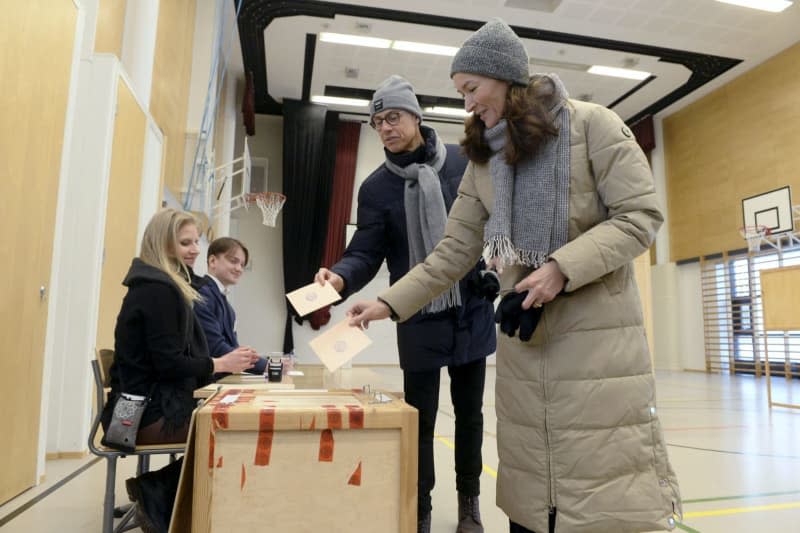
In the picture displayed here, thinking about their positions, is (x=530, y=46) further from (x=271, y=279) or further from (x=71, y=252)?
(x=71, y=252)

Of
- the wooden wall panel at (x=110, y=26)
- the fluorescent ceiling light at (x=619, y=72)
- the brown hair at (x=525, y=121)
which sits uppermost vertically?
the fluorescent ceiling light at (x=619, y=72)

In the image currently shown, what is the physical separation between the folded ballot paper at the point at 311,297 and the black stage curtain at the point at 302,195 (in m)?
8.45

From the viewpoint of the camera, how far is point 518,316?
111cm

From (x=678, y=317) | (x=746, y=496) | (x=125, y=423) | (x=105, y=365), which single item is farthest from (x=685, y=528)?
(x=678, y=317)

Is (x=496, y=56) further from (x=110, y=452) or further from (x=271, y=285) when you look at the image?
(x=271, y=285)

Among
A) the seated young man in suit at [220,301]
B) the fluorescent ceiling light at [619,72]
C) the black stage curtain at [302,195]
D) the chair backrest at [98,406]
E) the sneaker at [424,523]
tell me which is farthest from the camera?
the black stage curtain at [302,195]

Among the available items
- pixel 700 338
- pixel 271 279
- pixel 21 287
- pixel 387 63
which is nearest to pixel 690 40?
pixel 387 63

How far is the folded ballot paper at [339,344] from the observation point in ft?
3.89

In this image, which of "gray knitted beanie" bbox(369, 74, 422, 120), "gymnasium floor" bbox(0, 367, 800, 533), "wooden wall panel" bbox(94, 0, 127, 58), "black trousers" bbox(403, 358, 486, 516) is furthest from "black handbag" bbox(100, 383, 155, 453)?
"wooden wall panel" bbox(94, 0, 127, 58)

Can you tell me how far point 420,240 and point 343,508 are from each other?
0.92m

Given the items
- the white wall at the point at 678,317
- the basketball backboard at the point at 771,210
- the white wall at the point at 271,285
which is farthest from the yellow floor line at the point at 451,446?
the white wall at the point at 678,317

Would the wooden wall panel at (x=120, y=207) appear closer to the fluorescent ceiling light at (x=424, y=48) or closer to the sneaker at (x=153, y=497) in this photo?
the sneaker at (x=153, y=497)

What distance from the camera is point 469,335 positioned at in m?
1.67

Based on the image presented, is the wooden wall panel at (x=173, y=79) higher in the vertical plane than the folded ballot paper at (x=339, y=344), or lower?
higher
